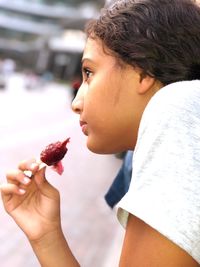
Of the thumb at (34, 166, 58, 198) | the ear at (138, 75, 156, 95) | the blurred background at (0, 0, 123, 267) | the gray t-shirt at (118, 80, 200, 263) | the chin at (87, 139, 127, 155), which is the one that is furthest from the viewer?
the blurred background at (0, 0, 123, 267)

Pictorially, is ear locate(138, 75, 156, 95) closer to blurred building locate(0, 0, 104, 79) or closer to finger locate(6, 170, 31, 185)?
finger locate(6, 170, 31, 185)

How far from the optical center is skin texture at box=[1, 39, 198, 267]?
109 centimetres

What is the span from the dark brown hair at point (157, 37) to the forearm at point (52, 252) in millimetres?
545

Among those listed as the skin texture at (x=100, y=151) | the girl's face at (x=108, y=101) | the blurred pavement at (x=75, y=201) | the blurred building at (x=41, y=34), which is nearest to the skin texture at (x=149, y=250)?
the skin texture at (x=100, y=151)

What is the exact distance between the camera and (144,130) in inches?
46.1

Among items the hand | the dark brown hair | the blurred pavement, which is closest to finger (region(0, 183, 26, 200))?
the hand

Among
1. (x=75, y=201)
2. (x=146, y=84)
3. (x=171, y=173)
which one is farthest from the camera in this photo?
(x=75, y=201)

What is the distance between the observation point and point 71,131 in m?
16.3

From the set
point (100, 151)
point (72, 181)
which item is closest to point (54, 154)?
point (100, 151)

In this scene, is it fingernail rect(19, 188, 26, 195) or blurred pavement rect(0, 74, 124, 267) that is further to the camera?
blurred pavement rect(0, 74, 124, 267)

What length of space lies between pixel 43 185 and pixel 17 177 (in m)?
0.10

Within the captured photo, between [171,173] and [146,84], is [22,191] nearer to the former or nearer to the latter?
[146,84]

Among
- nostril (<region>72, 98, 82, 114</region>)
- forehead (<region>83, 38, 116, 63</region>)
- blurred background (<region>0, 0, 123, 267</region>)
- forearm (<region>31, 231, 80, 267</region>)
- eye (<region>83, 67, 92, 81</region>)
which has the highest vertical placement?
forehead (<region>83, 38, 116, 63</region>)

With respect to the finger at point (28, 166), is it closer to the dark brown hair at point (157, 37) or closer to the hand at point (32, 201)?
the hand at point (32, 201)
